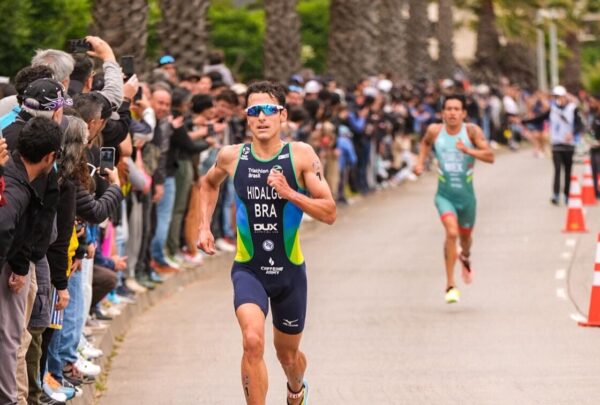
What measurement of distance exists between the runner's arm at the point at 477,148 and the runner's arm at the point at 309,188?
657 centimetres

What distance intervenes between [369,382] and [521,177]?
80.6ft

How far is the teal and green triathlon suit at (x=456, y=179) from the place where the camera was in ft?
54.2

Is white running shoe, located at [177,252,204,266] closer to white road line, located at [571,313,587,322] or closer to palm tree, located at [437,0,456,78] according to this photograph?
white road line, located at [571,313,587,322]

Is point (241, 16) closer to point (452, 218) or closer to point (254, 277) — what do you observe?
point (452, 218)

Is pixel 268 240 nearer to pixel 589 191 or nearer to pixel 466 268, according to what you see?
pixel 466 268

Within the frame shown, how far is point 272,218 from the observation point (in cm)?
971

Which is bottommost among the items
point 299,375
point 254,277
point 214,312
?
point 214,312

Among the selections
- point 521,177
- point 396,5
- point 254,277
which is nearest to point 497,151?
point 396,5

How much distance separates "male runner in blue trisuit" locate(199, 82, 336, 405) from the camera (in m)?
9.64

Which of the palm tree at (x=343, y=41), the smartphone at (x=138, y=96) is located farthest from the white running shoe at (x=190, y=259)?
the palm tree at (x=343, y=41)

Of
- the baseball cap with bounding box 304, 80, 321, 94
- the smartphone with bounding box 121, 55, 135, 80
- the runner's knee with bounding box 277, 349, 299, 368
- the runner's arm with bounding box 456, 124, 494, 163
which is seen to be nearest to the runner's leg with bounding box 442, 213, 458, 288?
the runner's arm with bounding box 456, 124, 494, 163

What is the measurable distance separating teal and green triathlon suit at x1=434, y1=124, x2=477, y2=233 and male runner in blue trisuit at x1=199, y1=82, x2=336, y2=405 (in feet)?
22.3

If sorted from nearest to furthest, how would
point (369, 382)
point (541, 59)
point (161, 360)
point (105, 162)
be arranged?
point (105, 162), point (369, 382), point (161, 360), point (541, 59)

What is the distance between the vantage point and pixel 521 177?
117 feet
